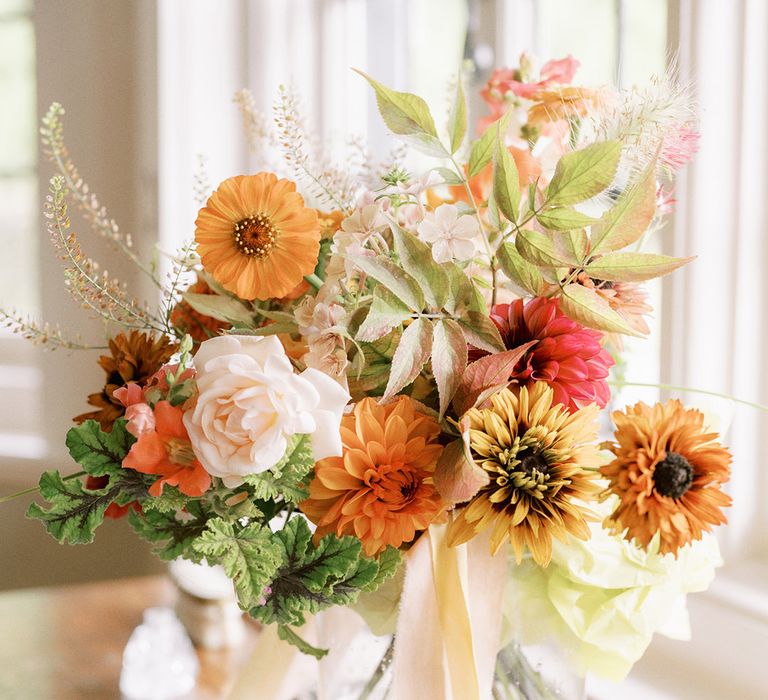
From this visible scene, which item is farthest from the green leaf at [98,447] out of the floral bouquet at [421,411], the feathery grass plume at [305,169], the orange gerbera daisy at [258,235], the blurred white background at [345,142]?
the blurred white background at [345,142]

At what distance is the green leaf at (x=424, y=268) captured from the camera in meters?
Answer: 0.49

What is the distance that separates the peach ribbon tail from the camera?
1.84ft

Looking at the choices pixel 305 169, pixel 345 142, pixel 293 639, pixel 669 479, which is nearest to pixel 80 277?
pixel 305 169

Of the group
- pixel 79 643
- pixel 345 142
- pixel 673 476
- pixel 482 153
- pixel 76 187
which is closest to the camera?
pixel 673 476

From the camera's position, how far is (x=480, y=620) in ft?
1.90

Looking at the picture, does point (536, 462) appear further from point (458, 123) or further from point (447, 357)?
point (458, 123)

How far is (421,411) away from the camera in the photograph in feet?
1.71

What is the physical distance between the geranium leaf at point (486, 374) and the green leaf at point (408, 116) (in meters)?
0.12

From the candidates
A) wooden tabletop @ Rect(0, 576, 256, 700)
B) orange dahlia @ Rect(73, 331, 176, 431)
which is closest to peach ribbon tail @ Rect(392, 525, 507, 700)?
orange dahlia @ Rect(73, 331, 176, 431)

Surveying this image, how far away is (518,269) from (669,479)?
148mm

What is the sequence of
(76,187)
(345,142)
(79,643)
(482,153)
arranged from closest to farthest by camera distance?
(482,153)
(76,187)
(79,643)
(345,142)

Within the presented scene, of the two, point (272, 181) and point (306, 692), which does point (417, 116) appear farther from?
point (306, 692)

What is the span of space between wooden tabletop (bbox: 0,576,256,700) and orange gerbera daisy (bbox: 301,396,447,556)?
533mm

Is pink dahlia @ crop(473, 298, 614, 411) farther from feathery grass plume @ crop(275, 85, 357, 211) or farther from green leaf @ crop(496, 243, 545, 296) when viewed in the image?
feathery grass plume @ crop(275, 85, 357, 211)
